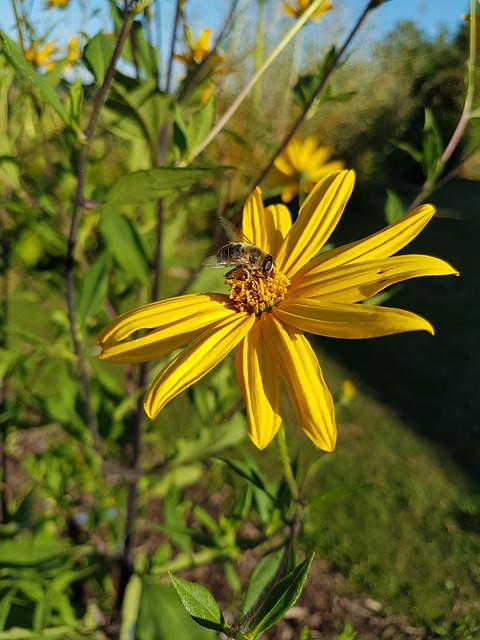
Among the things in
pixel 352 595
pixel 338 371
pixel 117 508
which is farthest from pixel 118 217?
pixel 338 371

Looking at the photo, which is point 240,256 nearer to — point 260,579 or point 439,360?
point 260,579

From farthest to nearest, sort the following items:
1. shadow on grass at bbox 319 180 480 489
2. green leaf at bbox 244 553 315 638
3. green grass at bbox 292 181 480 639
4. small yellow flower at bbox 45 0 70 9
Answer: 1. shadow on grass at bbox 319 180 480 489
2. green grass at bbox 292 181 480 639
3. small yellow flower at bbox 45 0 70 9
4. green leaf at bbox 244 553 315 638

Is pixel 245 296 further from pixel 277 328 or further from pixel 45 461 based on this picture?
pixel 45 461

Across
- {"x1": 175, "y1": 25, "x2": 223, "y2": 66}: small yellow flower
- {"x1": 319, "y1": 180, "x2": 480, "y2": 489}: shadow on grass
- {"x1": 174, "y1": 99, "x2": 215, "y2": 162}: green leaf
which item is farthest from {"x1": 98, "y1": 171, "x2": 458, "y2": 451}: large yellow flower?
{"x1": 319, "y1": 180, "x2": 480, "y2": 489}: shadow on grass

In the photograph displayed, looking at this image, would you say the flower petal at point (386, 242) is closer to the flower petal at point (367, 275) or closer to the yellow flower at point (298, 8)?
the flower petal at point (367, 275)

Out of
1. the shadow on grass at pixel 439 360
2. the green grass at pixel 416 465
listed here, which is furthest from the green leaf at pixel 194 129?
the shadow on grass at pixel 439 360

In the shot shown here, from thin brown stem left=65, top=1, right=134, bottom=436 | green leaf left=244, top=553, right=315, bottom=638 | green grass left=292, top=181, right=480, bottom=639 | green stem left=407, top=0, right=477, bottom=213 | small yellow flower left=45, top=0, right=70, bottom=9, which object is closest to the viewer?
green leaf left=244, top=553, right=315, bottom=638

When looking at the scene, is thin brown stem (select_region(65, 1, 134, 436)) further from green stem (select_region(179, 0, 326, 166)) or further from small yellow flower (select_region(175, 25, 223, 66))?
small yellow flower (select_region(175, 25, 223, 66))
